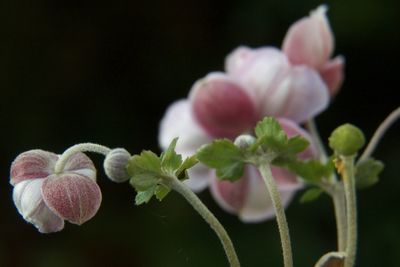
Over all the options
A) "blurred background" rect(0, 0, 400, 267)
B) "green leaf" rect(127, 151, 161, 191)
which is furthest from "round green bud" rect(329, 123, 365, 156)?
"blurred background" rect(0, 0, 400, 267)

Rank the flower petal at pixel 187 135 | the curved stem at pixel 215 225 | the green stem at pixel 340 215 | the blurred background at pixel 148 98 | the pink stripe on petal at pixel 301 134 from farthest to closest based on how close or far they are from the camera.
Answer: the blurred background at pixel 148 98 → the flower petal at pixel 187 135 → the pink stripe on petal at pixel 301 134 → the green stem at pixel 340 215 → the curved stem at pixel 215 225

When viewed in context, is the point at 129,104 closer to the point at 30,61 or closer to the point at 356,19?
the point at 30,61

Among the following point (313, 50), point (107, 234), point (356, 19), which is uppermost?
point (313, 50)

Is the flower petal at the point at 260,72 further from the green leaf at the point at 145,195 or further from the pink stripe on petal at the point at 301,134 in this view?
the green leaf at the point at 145,195

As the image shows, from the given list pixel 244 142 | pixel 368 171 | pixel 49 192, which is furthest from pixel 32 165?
pixel 368 171

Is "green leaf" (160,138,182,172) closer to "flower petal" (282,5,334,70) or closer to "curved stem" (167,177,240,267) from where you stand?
"curved stem" (167,177,240,267)

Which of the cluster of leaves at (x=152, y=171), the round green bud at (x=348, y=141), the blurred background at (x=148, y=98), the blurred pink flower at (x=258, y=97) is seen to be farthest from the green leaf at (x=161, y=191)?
the blurred background at (x=148, y=98)

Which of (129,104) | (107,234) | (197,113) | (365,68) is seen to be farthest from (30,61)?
(197,113)
